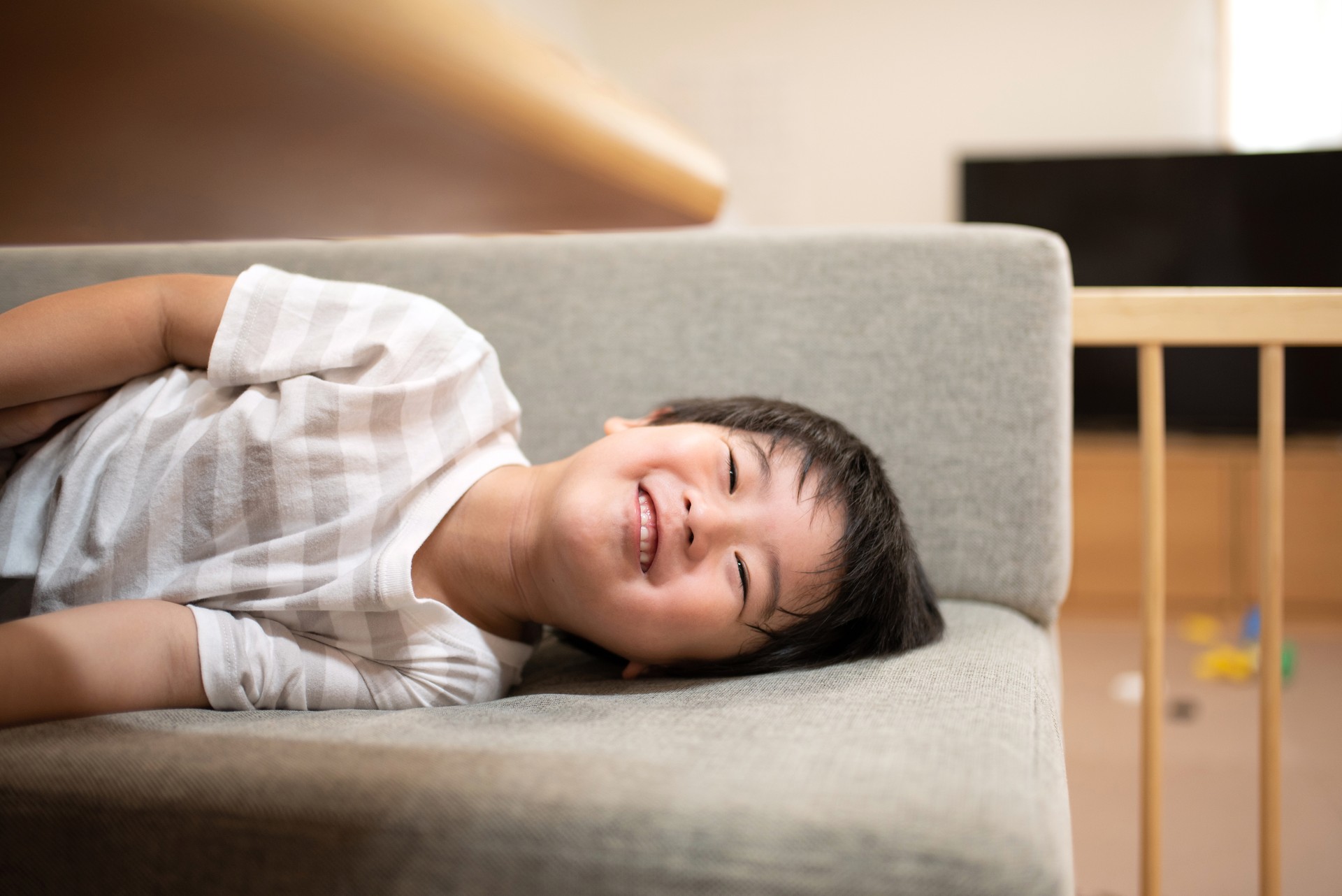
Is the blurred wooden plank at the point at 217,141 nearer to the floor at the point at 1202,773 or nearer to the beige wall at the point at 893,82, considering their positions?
the floor at the point at 1202,773

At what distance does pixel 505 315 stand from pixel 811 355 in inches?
14.7

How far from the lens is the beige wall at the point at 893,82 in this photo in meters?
3.40

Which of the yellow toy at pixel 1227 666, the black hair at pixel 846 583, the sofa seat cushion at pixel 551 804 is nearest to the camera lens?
the sofa seat cushion at pixel 551 804

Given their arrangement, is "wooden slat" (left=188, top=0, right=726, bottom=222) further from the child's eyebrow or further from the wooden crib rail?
the wooden crib rail

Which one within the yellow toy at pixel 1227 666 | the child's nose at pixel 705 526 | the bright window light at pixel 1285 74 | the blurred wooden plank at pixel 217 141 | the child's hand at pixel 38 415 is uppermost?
the bright window light at pixel 1285 74

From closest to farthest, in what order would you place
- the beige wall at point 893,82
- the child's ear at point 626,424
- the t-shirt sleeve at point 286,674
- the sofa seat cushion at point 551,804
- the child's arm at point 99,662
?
1. the sofa seat cushion at point 551,804
2. the child's arm at point 99,662
3. the t-shirt sleeve at point 286,674
4. the child's ear at point 626,424
5. the beige wall at point 893,82

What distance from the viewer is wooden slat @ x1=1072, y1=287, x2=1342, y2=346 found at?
953mm

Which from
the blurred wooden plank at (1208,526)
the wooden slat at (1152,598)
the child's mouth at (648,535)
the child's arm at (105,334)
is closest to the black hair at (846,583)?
the child's mouth at (648,535)

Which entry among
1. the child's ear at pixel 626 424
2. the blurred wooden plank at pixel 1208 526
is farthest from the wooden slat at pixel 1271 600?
the blurred wooden plank at pixel 1208 526

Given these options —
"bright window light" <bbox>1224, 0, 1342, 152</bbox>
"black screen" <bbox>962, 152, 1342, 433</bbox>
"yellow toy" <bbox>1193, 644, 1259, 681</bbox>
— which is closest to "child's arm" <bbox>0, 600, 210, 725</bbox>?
"yellow toy" <bbox>1193, 644, 1259, 681</bbox>

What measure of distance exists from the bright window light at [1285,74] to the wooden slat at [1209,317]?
9.81 ft

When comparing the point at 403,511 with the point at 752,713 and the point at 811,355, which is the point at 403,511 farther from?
the point at 811,355

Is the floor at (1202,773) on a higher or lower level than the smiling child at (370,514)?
lower

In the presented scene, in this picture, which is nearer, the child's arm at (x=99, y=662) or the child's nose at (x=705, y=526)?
the child's arm at (x=99, y=662)
